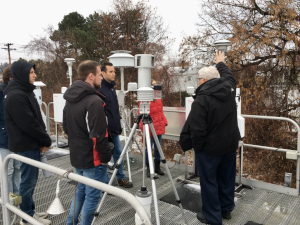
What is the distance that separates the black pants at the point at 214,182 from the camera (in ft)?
9.12

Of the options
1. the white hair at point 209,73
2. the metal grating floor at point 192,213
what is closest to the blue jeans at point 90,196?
the metal grating floor at point 192,213

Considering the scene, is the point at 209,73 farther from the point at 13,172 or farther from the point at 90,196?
the point at 13,172

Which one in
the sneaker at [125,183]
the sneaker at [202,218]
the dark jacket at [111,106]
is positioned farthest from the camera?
the sneaker at [125,183]

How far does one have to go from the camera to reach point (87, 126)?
2.29 meters

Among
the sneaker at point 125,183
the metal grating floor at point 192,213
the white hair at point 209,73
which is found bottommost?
the metal grating floor at point 192,213

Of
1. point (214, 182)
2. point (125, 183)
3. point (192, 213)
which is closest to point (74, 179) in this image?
point (214, 182)

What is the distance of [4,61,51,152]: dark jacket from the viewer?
2627mm

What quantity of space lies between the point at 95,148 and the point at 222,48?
6.53 feet

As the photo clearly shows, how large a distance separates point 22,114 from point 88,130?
2.78 ft

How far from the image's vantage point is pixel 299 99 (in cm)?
752

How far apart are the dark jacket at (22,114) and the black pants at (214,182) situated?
1.80 m

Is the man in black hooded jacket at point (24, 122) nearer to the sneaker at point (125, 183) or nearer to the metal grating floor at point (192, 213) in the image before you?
the metal grating floor at point (192, 213)

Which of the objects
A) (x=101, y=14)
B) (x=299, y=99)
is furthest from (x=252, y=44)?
(x=101, y=14)

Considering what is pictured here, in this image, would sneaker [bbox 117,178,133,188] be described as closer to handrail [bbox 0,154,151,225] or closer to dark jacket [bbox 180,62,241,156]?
dark jacket [bbox 180,62,241,156]
